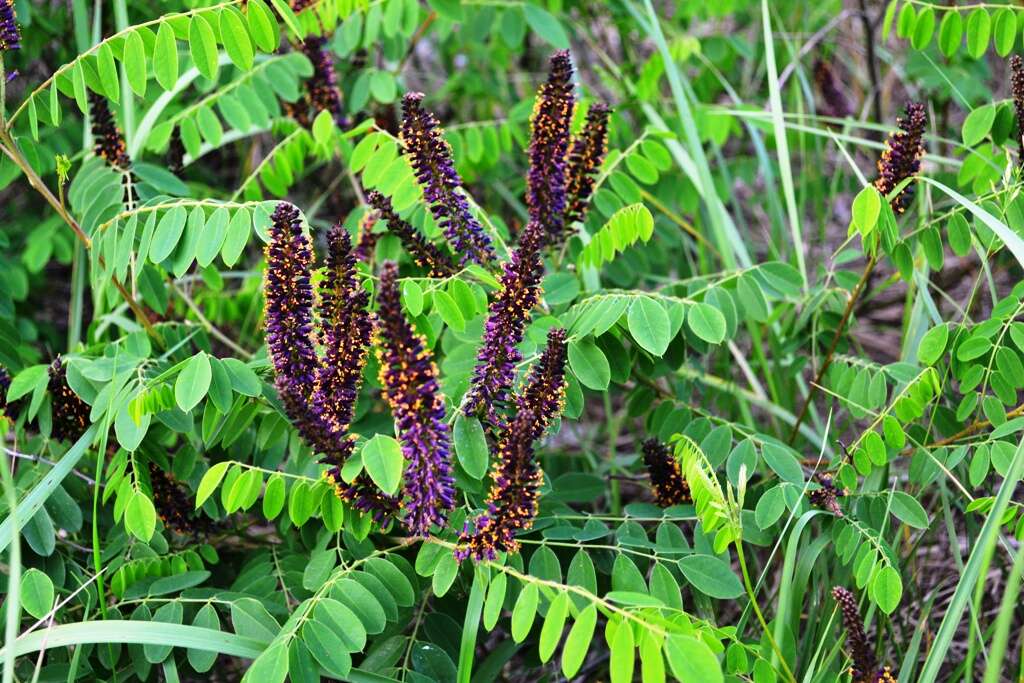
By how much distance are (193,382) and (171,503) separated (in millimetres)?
440

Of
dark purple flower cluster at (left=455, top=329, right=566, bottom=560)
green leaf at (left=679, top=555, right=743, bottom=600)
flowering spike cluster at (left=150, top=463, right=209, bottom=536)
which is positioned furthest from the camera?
flowering spike cluster at (left=150, top=463, right=209, bottom=536)

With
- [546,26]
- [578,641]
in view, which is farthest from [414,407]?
[546,26]

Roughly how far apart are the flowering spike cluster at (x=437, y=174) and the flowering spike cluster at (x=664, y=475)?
0.62 meters

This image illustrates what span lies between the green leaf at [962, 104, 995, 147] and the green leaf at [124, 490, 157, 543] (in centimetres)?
221

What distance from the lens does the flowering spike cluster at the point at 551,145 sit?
2.22 m

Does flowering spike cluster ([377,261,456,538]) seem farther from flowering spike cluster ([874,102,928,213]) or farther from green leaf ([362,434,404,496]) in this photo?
flowering spike cluster ([874,102,928,213])

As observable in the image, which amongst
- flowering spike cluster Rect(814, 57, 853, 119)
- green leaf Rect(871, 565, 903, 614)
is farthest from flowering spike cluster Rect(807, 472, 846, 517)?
flowering spike cluster Rect(814, 57, 853, 119)

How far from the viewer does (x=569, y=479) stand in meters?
2.62

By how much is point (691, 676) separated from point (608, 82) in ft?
9.26

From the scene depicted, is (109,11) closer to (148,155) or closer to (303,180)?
(148,155)

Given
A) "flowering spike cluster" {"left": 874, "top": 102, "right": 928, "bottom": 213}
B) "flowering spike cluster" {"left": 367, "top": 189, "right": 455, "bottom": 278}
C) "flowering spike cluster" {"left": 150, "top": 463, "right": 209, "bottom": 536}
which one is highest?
"flowering spike cluster" {"left": 874, "top": 102, "right": 928, "bottom": 213}

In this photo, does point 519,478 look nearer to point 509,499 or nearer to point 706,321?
point 509,499

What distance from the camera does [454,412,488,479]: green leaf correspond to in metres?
1.94

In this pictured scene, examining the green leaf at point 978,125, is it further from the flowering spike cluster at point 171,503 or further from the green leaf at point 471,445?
the flowering spike cluster at point 171,503
